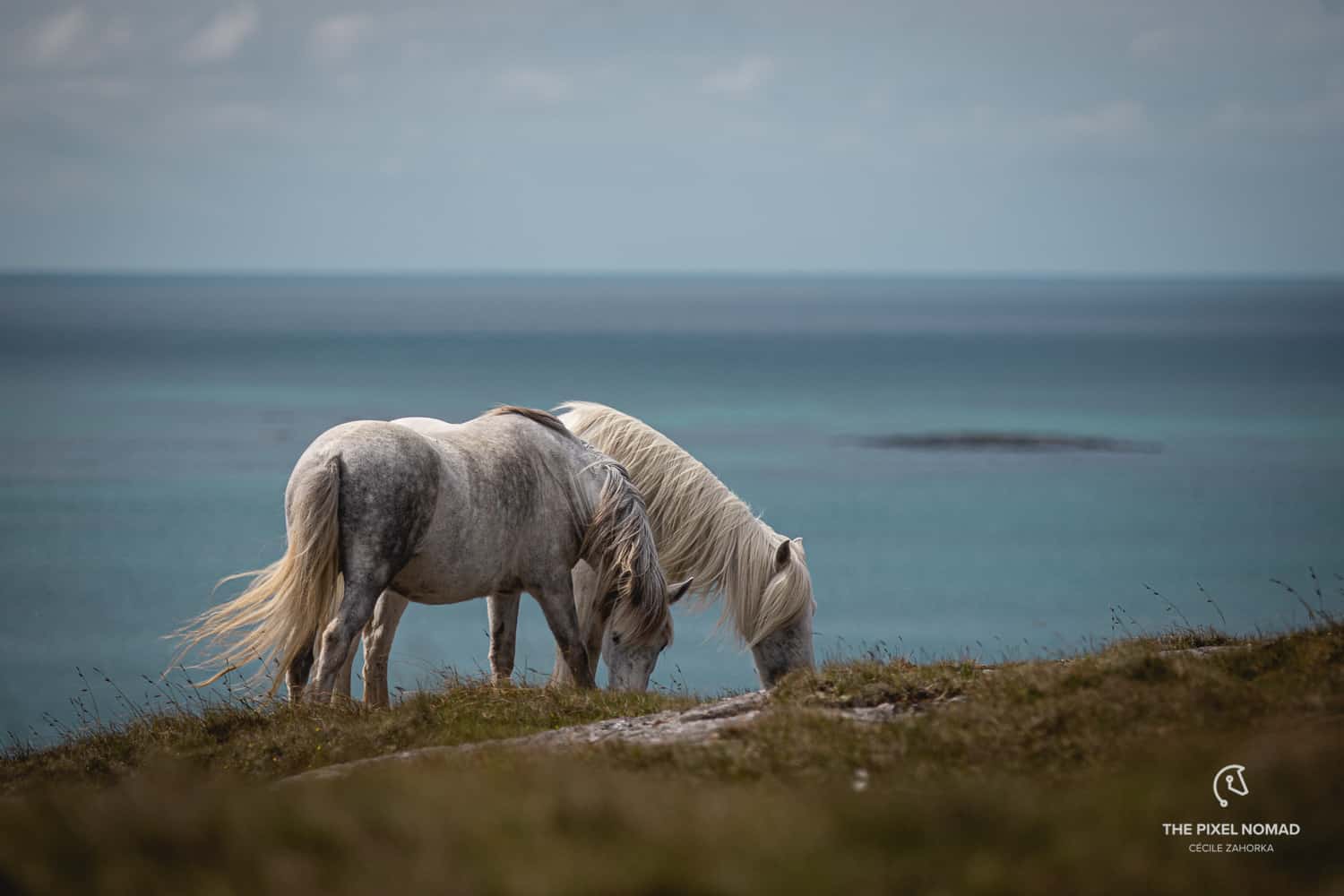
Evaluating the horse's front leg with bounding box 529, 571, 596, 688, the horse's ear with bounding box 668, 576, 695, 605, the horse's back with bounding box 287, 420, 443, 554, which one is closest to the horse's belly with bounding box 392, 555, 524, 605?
the horse's back with bounding box 287, 420, 443, 554

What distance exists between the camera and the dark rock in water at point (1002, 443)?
9756 centimetres

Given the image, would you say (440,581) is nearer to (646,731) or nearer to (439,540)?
(439,540)

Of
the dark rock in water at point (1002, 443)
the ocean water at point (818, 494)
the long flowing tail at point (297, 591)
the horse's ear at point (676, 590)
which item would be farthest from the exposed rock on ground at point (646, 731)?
the dark rock in water at point (1002, 443)

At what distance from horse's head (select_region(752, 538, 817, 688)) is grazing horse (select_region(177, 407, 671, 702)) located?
1.31 metres

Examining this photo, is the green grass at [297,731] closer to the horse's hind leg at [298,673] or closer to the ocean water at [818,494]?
the horse's hind leg at [298,673]

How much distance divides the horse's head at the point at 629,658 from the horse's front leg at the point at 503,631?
941mm

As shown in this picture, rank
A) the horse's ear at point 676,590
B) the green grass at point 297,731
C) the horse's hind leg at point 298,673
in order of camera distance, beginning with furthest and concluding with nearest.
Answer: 1. the horse's ear at point 676,590
2. the horse's hind leg at point 298,673
3. the green grass at point 297,731

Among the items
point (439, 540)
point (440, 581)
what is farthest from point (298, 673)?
point (439, 540)

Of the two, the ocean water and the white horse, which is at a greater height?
the white horse

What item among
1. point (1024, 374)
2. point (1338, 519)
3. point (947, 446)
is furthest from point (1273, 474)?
point (1024, 374)

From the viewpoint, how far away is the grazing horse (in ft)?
30.3

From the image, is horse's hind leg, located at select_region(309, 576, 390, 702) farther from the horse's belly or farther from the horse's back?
the horse's belly

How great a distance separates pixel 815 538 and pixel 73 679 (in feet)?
113

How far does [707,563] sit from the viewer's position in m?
12.1
